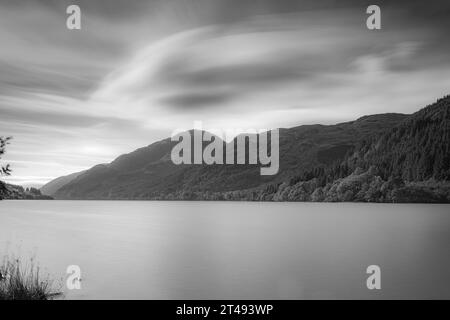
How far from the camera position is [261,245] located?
7962cm

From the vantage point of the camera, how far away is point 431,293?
3734cm

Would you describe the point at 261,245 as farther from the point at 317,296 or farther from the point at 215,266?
the point at 317,296

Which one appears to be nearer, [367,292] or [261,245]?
[367,292]

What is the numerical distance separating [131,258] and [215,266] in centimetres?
1347
